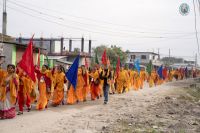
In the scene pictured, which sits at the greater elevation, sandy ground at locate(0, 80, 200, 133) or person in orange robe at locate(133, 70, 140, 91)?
person in orange robe at locate(133, 70, 140, 91)

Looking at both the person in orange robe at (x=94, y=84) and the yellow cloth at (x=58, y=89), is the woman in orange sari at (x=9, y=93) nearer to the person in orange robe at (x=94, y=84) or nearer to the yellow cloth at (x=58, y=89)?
the yellow cloth at (x=58, y=89)

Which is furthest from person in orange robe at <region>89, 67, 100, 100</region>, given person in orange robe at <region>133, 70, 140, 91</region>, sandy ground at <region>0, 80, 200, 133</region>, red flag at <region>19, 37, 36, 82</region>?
person in orange robe at <region>133, 70, 140, 91</region>

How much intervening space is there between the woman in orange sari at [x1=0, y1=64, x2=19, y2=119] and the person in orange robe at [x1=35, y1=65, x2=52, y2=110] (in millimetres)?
2026

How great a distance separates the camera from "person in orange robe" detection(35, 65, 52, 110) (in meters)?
12.5

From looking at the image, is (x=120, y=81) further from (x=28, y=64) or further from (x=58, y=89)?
(x=28, y=64)

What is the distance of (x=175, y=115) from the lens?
13.4 meters

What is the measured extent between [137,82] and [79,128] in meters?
16.3

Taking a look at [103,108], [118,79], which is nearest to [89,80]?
[103,108]

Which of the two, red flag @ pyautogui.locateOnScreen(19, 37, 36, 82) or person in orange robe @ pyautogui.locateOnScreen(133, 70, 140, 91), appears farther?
person in orange robe @ pyautogui.locateOnScreen(133, 70, 140, 91)

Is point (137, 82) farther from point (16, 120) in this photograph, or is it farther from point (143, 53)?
point (143, 53)

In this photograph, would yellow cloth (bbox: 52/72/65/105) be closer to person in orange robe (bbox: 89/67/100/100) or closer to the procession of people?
the procession of people

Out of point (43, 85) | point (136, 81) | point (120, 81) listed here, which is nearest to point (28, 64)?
point (43, 85)

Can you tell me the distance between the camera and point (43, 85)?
42.0 ft

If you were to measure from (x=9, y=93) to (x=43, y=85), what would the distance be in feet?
8.01
